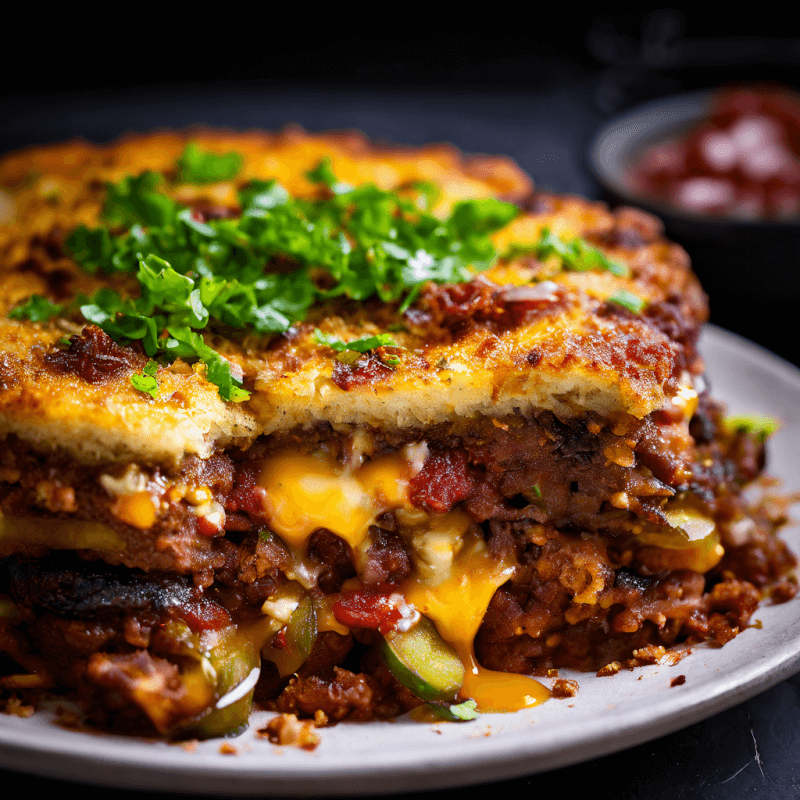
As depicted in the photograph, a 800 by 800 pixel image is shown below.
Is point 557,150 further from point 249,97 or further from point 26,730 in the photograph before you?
point 26,730

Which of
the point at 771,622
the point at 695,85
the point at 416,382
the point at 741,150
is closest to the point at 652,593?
the point at 771,622

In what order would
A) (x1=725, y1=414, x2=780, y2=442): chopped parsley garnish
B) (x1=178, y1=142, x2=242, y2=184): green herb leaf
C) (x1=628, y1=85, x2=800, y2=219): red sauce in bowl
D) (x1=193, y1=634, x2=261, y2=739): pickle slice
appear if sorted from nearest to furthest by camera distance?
(x1=193, y1=634, x2=261, y2=739): pickle slice
(x1=725, y1=414, x2=780, y2=442): chopped parsley garnish
(x1=178, y1=142, x2=242, y2=184): green herb leaf
(x1=628, y1=85, x2=800, y2=219): red sauce in bowl

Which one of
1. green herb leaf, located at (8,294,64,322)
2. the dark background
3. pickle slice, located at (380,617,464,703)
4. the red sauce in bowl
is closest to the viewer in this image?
pickle slice, located at (380,617,464,703)

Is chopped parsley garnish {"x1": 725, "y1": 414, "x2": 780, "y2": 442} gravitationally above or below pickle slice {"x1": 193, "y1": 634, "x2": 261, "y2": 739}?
above

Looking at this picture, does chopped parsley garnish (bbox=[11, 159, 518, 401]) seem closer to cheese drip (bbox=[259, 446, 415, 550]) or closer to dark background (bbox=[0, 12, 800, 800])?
cheese drip (bbox=[259, 446, 415, 550])

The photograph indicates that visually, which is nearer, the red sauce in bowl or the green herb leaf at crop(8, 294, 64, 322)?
the green herb leaf at crop(8, 294, 64, 322)

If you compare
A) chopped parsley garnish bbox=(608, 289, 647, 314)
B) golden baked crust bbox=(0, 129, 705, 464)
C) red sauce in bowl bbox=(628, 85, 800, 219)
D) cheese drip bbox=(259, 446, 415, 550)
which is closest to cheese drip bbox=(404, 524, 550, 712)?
cheese drip bbox=(259, 446, 415, 550)

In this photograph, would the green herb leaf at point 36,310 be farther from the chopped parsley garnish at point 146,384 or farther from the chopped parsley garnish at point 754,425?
the chopped parsley garnish at point 754,425
